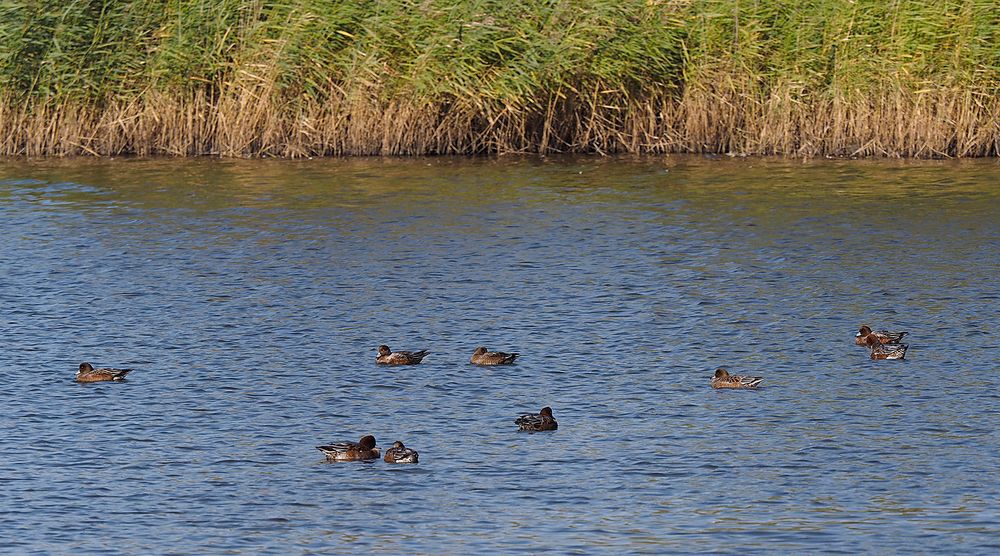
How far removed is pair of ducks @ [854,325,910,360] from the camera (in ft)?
54.2

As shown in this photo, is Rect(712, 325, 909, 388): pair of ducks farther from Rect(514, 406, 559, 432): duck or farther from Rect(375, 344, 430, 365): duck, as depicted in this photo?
Rect(375, 344, 430, 365): duck

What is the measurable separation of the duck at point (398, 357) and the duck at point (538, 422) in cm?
278

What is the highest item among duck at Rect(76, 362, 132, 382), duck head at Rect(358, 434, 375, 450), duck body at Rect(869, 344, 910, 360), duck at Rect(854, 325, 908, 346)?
duck at Rect(854, 325, 908, 346)

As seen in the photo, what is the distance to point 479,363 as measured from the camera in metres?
16.6

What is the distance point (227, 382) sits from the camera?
52.9ft

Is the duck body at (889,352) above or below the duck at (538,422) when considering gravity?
above

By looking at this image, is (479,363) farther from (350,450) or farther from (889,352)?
(889,352)

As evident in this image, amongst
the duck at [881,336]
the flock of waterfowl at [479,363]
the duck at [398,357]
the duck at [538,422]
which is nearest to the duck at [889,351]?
the flock of waterfowl at [479,363]

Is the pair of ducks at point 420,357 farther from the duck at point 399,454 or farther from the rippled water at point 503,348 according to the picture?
the duck at point 399,454

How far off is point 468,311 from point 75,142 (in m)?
13.5

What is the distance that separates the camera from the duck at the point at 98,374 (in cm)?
1595

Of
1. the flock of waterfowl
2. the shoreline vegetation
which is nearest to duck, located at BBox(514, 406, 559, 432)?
the flock of waterfowl

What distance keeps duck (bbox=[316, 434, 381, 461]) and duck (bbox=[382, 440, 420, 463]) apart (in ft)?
0.53

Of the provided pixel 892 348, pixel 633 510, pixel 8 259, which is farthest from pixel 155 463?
pixel 8 259
